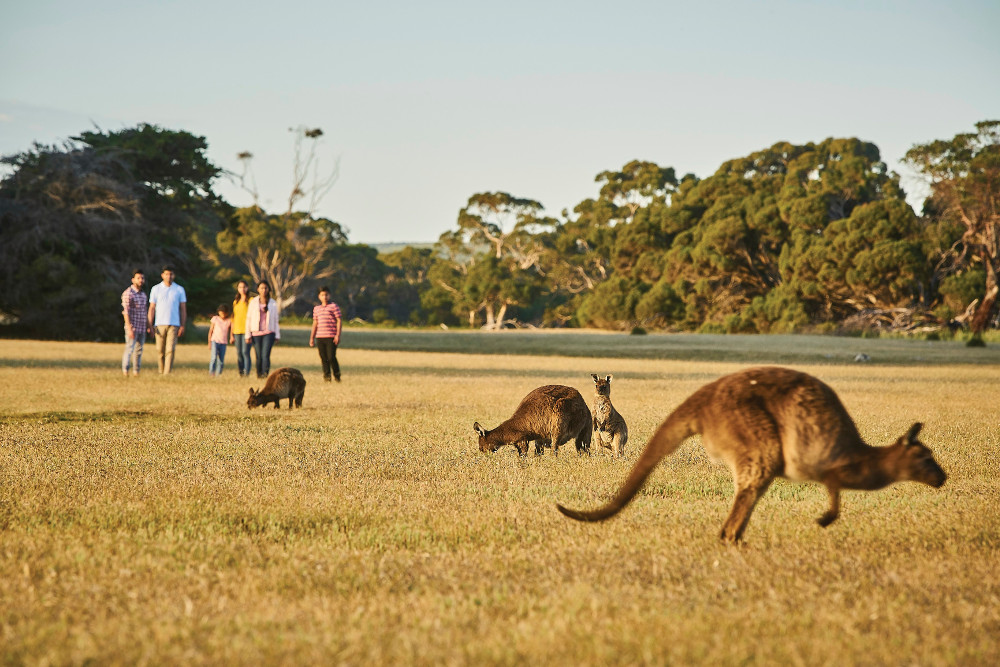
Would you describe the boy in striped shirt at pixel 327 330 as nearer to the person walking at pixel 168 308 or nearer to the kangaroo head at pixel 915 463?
the person walking at pixel 168 308

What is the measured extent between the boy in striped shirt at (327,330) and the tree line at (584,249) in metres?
21.8

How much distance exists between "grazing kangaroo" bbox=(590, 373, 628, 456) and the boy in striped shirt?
9.16 m

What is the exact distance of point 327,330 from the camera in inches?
686

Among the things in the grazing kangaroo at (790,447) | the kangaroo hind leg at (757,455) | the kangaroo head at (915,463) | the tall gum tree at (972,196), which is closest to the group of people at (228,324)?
the grazing kangaroo at (790,447)

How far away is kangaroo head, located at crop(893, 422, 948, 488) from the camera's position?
452cm

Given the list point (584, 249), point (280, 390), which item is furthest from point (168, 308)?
point (584, 249)

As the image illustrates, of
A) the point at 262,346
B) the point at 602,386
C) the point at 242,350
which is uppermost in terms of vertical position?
the point at 602,386

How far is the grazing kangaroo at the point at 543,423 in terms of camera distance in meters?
8.59

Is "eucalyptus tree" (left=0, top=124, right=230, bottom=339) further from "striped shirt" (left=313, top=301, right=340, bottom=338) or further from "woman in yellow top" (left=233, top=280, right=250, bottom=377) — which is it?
"striped shirt" (left=313, top=301, right=340, bottom=338)

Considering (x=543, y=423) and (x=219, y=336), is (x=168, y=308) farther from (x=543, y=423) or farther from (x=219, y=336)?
(x=543, y=423)

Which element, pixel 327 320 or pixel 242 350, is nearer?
pixel 327 320

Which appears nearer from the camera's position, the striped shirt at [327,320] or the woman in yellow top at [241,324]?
the striped shirt at [327,320]

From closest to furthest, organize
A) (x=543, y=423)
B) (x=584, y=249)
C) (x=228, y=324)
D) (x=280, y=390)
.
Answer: (x=543, y=423) → (x=280, y=390) → (x=228, y=324) → (x=584, y=249)

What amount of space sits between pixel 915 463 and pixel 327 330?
14.0 meters
